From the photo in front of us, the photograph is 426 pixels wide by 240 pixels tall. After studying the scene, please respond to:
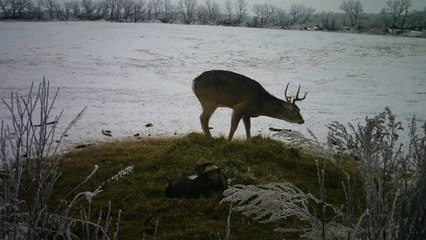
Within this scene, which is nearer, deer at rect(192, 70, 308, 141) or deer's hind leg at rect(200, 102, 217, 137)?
deer at rect(192, 70, 308, 141)

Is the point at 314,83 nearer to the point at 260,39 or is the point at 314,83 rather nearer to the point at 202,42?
the point at 202,42

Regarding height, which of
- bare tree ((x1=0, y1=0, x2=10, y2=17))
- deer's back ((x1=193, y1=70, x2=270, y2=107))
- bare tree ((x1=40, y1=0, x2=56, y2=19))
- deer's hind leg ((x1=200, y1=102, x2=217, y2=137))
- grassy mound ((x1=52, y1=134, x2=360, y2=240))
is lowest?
grassy mound ((x1=52, y1=134, x2=360, y2=240))

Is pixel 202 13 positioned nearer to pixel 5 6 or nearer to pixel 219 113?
pixel 5 6

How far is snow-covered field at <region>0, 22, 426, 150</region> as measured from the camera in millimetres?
10977

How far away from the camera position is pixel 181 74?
1880 cm

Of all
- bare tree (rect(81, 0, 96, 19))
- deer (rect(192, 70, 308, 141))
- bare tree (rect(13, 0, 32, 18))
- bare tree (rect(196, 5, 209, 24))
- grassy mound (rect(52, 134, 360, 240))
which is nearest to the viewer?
grassy mound (rect(52, 134, 360, 240))

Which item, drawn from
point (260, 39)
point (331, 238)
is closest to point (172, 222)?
point (331, 238)

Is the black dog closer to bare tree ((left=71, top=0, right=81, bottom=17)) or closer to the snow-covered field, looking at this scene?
the snow-covered field

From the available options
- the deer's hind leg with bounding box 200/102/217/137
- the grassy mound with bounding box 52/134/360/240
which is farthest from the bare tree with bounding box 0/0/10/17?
the grassy mound with bounding box 52/134/360/240

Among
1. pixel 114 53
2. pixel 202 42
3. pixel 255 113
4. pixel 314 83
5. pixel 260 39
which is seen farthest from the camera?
pixel 260 39

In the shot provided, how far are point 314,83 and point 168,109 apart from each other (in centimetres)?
788

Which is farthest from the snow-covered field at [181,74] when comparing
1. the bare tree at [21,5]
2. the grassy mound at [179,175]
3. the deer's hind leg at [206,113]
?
the bare tree at [21,5]

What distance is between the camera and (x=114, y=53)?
947 inches

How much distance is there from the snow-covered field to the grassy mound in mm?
1546
